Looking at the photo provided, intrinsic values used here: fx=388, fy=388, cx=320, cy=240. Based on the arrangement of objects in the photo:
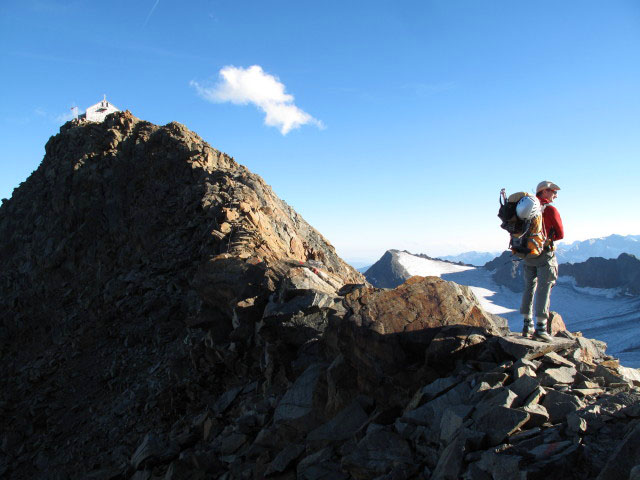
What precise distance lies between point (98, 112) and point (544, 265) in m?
57.5

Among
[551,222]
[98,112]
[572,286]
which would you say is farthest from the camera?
[572,286]

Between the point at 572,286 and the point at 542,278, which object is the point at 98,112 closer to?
the point at 542,278

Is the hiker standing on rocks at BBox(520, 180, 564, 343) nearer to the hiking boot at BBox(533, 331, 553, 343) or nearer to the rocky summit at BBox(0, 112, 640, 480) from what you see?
the hiking boot at BBox(533, 331, 553, 343)

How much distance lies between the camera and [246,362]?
1280 cm

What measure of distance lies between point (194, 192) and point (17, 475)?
53.8 feet

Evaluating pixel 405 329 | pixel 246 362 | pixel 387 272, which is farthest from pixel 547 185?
pixel 387 272

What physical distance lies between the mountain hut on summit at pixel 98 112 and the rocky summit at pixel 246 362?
2279 centimetres

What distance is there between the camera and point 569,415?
4598 mm

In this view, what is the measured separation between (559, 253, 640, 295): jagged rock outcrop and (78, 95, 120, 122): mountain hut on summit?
4842 inches

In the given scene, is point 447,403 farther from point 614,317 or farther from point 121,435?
point 614,317

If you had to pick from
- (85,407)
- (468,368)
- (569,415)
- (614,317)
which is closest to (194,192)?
(85,407)

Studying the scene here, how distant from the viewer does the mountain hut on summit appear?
49.2 meters

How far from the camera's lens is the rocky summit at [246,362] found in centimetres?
511

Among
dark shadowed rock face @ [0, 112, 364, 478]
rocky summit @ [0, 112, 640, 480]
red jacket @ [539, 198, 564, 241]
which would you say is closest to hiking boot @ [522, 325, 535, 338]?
rocky summit @ [0, 112, 640, 480]
